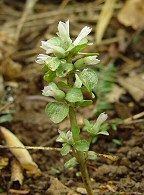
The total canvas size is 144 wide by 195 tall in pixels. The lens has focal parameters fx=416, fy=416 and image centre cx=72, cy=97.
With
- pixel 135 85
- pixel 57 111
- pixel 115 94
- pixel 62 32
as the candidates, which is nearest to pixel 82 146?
pixel 57 111

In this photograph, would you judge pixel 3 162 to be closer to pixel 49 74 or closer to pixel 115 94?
pixel 49 74

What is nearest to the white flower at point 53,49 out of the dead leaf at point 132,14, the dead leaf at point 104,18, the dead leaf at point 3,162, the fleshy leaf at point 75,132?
the fleshy leaf at point 75,132

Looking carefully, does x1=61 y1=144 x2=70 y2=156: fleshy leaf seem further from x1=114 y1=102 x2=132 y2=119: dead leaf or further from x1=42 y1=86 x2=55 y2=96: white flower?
x1=114 y1=102 x2=132 y2=119: dead leaf

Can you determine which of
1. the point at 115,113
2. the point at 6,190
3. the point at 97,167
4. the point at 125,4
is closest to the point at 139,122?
the point at 115,113

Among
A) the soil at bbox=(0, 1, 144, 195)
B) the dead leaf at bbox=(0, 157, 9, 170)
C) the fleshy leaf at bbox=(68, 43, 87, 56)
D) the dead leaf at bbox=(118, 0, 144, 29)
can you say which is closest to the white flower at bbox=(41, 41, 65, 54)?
the fleshy leaf at bbox=(68, 43, 87, 56)

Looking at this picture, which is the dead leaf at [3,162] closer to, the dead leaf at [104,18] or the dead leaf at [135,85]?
the dead leaf at [135,85]

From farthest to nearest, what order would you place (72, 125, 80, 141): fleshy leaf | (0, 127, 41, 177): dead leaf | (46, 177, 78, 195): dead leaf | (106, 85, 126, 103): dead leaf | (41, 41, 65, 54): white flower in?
(106, 85, 126, 103): dead leaf, (0, 127, 41, 177): dead leaf, (46, 177, 78, 195): dead leaf, (72, 125, 80, 141): fleshy leaf, (41, 41, 65, 54): white flower

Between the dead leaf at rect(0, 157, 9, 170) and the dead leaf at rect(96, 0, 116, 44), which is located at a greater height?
the dead leaf at rect(96, 0, 116, 44)
